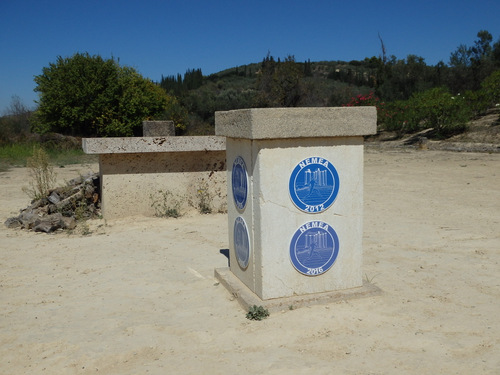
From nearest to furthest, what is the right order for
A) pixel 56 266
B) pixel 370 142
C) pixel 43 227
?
pixel 56 266, pixel 43 227, pixel 370 142

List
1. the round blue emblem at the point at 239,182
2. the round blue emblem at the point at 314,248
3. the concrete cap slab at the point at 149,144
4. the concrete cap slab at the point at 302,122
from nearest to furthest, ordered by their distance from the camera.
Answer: the concrete cap slab at the point at 302,122
the round blue emblem at the point at 314,248
the round blue emblem at the point at 239,182
the concrete cap slab at the point at 149,144

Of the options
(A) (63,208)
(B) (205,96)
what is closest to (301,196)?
(A) (63,208)

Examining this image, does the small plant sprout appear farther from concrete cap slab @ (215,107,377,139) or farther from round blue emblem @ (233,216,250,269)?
concrete cap slab @ (215,107,377,139)

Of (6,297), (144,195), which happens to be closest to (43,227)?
(144,195)

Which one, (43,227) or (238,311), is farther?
(43,227)

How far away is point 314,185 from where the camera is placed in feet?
12.5

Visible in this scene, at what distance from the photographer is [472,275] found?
4.56 metres

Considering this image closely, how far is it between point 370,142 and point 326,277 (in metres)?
17.3

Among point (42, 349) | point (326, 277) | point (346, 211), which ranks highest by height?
point (346, 211)

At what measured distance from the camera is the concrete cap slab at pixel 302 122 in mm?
3561

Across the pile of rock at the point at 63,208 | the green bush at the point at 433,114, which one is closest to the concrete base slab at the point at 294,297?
the pile of rock at the point at 63,208

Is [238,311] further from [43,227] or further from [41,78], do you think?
[41,78]

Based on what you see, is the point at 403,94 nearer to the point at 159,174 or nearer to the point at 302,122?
the point at 159,174

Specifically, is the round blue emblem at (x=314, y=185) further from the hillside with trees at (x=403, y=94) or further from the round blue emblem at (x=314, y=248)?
the hillside with trees at (x=403, y=94)
